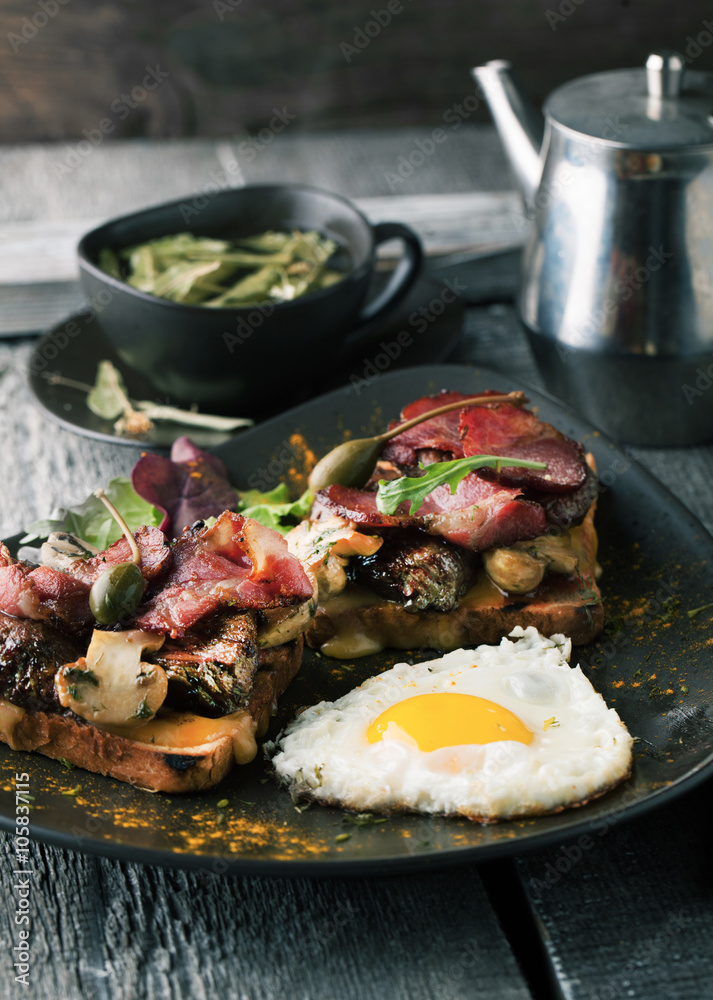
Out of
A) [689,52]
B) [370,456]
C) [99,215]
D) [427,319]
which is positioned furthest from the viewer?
[689,52]

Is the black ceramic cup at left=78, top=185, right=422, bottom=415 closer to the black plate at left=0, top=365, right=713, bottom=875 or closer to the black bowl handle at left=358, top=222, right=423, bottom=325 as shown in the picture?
the black bowl handle at left=358, top=222, right=423, bottom=325

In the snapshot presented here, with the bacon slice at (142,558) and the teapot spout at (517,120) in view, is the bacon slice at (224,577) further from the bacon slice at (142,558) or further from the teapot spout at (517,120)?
the teapot spout at (517,120)

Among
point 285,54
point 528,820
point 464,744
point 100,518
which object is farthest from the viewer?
point 285,54

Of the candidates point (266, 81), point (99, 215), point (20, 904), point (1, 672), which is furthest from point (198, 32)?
point (20, 904)

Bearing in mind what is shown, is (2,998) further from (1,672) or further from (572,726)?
(572,726)

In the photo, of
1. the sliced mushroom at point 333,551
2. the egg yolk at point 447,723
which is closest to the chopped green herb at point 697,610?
the egg yolk at point 447,723

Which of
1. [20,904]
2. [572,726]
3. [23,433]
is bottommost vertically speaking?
[23,433]

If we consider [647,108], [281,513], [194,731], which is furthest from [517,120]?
[194,731]

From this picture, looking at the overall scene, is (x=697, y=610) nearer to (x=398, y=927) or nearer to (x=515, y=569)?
(x=515, y=569)
